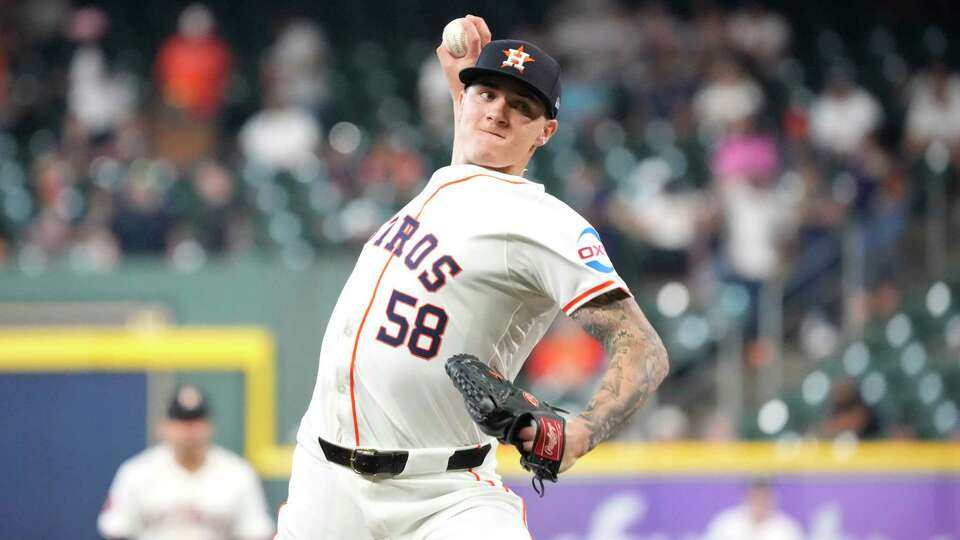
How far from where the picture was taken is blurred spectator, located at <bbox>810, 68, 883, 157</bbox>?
11578mm

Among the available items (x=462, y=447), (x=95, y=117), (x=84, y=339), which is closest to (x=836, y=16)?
(x=95, y=117)

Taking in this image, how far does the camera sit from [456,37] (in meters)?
3.95

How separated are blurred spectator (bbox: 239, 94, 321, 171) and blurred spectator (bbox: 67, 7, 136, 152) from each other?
1.15 meters

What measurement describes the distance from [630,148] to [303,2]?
13.9ft

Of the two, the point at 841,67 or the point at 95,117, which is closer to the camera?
the point at 95,117

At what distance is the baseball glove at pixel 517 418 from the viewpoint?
278cm

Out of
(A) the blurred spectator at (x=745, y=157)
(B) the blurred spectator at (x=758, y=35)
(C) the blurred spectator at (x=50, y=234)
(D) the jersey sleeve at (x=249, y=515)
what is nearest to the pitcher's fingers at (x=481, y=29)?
(D) the jersey sleeve at (x=249, y=515)

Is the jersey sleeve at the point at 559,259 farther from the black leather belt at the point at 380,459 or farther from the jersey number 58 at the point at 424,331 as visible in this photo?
the black leather belt at the point at 380,459

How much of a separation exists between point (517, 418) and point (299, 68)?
9.79m

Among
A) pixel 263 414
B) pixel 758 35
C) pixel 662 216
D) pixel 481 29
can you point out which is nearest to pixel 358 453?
pixel 481 29

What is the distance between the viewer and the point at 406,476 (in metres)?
3.33

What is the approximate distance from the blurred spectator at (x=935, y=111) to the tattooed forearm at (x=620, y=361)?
29.1 ft

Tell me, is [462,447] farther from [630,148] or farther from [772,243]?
[630,148]

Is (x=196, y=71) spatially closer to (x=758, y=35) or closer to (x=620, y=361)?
(x=758, y=35)
